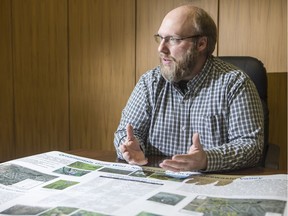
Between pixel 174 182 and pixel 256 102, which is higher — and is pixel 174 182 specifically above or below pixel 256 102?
below

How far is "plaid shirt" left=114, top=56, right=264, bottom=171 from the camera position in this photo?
1.41 meters

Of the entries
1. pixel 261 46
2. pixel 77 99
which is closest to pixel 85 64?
pixel 77 99

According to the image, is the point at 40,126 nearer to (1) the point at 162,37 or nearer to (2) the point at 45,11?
(2) the point at 45,11

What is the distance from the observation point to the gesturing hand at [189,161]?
1033 mm

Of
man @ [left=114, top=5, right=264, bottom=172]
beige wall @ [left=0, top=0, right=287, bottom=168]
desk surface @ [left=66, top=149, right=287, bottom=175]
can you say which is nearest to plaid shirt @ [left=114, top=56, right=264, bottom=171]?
man @ [left=114, top=5, right=264, bottom=172]

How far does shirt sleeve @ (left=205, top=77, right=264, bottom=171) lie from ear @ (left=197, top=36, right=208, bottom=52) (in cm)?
25

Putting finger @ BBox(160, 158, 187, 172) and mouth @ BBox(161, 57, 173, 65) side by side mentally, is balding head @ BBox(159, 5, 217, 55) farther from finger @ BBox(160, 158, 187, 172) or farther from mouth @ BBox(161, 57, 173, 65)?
finger @ BBox(160, 158, 187, 172)

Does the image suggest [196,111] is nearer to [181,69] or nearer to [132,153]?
[181,69]

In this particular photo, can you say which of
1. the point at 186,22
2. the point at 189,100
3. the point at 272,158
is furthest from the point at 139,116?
the point at 272,158

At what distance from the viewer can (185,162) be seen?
1046 mm

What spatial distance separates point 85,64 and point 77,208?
94.0 inches

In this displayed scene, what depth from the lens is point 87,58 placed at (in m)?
3.06

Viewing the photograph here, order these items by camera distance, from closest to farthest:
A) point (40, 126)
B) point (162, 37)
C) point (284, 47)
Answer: point (162, 37) → point (284, 47) → point (40, 126)

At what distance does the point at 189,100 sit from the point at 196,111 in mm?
58
